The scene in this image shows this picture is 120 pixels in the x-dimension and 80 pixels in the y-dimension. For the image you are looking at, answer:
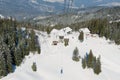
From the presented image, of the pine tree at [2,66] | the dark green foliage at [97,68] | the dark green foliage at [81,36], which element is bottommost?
the dark green foliage at [97,68]

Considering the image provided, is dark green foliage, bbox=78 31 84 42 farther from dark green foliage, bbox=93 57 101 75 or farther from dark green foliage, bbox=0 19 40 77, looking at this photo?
dark green foliage, bbox=93 57 101 75

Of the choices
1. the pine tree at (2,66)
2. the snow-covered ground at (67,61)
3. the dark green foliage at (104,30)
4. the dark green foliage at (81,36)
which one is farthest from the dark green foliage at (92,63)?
the dark green foliage at (104,30)

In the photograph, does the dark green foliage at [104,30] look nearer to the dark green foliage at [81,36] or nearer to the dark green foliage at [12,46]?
the dark green foliage at [81,36]

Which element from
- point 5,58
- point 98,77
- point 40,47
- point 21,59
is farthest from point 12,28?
A: point 98,77

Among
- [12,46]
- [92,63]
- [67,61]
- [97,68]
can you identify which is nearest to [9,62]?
[12,46]

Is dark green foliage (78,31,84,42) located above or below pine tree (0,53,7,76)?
above

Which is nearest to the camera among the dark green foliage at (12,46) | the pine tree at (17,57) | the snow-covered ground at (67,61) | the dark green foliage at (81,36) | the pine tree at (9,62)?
the dark green foliage at (12,46)

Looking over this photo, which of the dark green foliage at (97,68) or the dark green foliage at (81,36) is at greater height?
the dark green foliage at (81,36)

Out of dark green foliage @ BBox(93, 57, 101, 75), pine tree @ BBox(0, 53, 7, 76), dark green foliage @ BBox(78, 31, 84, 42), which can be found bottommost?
dark green foliage @ BBox(93, 57, 101, 75)

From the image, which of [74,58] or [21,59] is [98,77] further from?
[21,59]

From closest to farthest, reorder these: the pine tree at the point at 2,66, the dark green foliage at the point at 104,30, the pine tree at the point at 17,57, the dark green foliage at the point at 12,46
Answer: the pine tree at the point at 2,66, the dark green foliage at the point at 12,46, the pine tree at the point at 17,57, the dark green foliage at the point at 104,30

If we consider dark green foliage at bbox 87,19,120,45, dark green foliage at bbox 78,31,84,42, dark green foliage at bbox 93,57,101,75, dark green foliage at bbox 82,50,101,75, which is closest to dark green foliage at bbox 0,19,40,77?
A: dark green foliage at bbox 82,50,101,75
